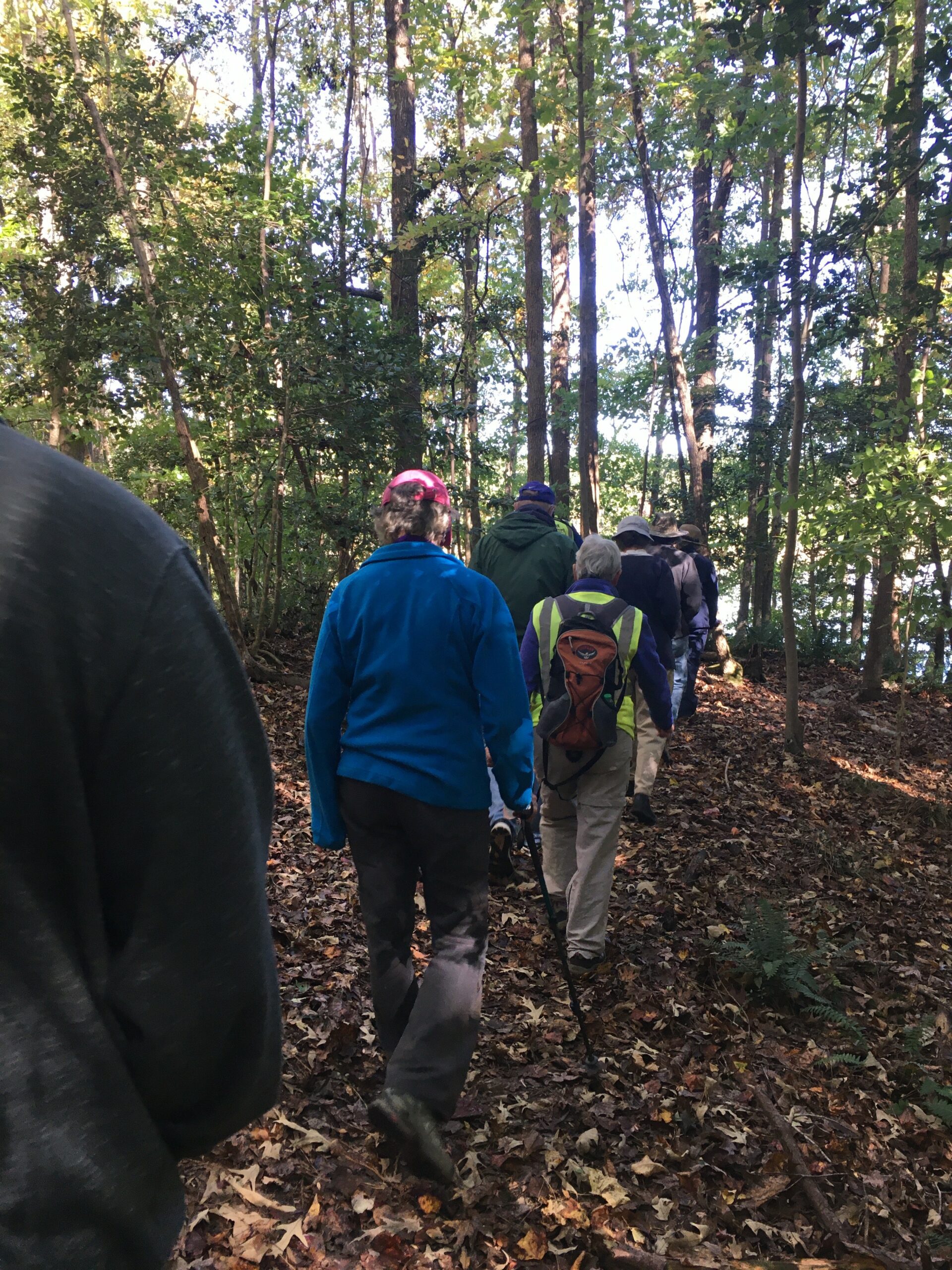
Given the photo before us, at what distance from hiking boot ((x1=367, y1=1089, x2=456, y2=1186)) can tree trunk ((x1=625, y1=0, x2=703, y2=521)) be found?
12.9m

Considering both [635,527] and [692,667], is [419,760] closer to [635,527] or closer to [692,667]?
→ [635,527]

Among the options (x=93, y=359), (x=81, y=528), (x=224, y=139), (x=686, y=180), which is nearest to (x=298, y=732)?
(x=93, y=359)

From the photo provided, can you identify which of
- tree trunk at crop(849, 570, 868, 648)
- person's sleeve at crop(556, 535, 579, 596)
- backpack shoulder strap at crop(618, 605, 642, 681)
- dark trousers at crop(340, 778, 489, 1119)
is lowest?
tree trunk at crop(849, 570, 868, 648)

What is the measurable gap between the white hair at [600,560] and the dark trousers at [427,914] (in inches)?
86.8

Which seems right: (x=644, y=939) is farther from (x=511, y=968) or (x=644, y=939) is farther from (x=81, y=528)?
(x=81, y=528)

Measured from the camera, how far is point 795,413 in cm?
863

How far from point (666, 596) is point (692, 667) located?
2.16 m

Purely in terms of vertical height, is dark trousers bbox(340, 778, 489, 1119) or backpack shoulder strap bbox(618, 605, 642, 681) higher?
backpack shoulder strap bbox(618, 605, 642, 681)

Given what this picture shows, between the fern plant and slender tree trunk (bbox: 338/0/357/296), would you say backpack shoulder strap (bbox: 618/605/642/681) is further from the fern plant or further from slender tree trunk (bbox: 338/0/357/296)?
slender tree trunk (bbox: 338/0/357/296)

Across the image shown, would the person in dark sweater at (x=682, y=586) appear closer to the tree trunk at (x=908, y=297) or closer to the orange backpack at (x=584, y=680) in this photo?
the tree trunk at (x=908, y=297)

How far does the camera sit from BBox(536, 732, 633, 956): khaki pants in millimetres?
4871

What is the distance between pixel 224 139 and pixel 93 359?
3015 millimetres

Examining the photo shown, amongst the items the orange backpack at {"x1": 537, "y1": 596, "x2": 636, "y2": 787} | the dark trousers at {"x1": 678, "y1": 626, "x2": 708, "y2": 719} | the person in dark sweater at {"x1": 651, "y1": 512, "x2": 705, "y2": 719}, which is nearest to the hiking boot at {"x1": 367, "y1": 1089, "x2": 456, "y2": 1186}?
the orange backpack at {"x1": 537, "y1": 596, "x2": 636, "y2": 787}

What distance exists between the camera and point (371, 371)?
10.5 meters
